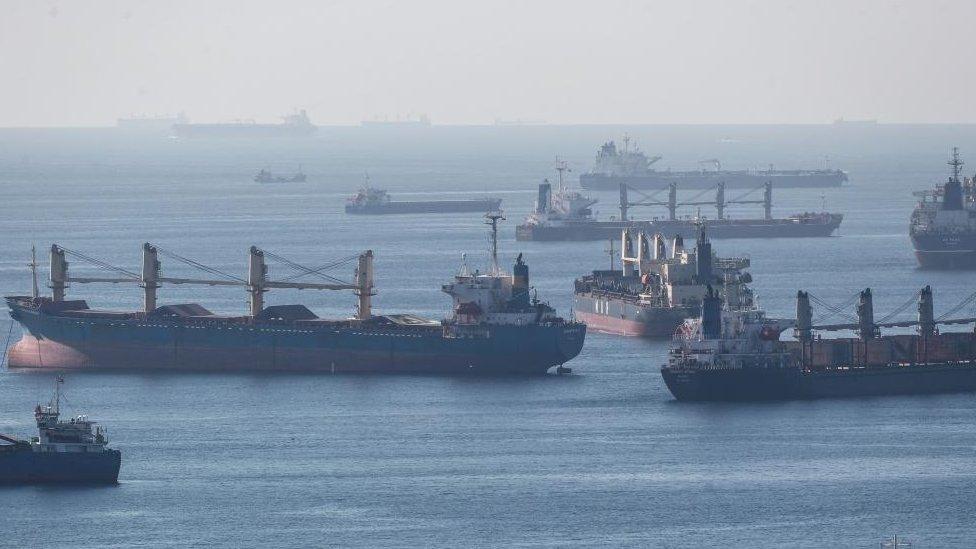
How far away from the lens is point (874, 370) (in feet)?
259

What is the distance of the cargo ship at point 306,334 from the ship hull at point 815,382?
28.8 feet

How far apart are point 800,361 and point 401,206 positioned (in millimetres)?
118039

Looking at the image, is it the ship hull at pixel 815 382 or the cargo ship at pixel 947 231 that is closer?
the ship hull at pixel 815 382

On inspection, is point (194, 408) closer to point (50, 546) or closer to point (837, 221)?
point (50, 546)

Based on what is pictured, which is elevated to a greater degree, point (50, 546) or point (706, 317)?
point (706, 317)

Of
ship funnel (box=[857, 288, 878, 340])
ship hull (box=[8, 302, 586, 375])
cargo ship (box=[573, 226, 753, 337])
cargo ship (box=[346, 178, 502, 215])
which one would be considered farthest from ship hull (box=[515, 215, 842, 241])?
ship funnel (box=[857, 288, 878, 340])

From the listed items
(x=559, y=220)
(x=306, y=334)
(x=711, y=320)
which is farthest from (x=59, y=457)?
A: (x=559, y=220)

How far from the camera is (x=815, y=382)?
77625 millimetres

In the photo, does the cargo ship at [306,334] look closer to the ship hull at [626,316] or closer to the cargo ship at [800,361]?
the cargo ship at [800,361]

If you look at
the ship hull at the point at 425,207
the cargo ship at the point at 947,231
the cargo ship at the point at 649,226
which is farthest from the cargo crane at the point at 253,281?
the ship hull at the point at 425,207

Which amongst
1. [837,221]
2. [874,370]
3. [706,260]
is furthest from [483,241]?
[874,370]

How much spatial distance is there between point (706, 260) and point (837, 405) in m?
21.3

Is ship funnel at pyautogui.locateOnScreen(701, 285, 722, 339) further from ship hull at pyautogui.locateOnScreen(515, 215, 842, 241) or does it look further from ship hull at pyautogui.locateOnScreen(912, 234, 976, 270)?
ship hull at pyautogui.locateOnScreen(515, 215, 842, 241)

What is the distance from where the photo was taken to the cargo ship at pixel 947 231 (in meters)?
130
